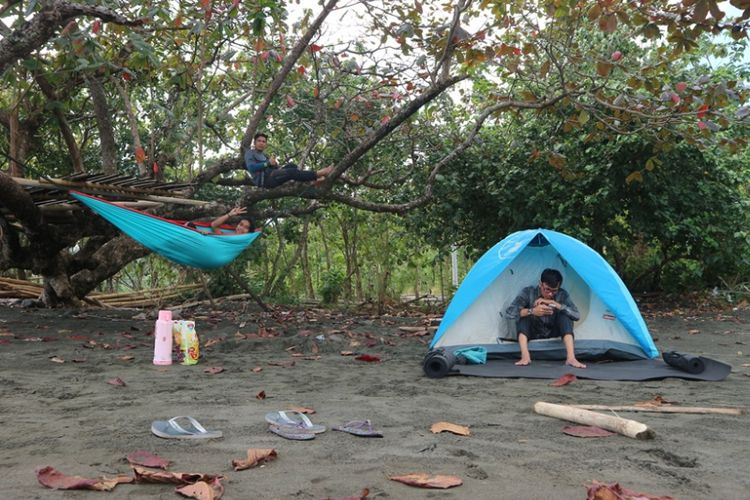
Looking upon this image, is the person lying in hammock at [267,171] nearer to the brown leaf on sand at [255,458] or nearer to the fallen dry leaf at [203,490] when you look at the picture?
the brown leaf on sand at [255,458]

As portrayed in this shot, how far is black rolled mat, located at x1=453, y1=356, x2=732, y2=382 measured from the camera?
A: 3.48m

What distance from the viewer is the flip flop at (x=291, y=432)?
2.10m

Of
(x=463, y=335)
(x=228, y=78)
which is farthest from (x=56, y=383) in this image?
(x=228, y=78)

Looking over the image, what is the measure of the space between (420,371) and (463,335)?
67 cm

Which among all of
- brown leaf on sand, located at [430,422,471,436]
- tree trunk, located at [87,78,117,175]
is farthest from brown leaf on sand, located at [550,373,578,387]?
tree trunk, located at [87,78,117,175]

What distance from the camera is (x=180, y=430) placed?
2.11m

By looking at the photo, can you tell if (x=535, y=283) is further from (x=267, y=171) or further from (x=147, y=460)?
(x=147, y=460)

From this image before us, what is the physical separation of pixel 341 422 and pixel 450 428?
42 centimetres

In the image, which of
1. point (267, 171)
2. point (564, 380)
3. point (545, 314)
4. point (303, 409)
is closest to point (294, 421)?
point (303, 409)

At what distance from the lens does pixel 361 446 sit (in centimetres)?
205

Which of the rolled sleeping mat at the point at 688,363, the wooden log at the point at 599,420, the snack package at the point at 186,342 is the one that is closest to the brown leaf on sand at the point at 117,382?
the snack package at the point at 186,342

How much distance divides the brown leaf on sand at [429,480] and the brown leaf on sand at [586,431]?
2.24 feet

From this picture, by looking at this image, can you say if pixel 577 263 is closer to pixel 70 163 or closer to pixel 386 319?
pixel 386 319

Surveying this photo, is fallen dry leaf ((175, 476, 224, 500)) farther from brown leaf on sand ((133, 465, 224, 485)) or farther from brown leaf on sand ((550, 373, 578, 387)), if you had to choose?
brown leaf on sand ((550, 373, 578, 387))
